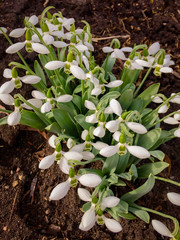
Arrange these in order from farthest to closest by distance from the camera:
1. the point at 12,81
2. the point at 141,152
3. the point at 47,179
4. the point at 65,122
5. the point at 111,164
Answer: the point at 47,179 → the point at 65,122 → the point at 111,164 → the point at 12,81 → the point at 141,152

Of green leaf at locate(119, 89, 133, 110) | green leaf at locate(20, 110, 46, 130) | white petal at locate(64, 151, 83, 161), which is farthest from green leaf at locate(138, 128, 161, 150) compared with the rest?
green leaf at locate(20, 110, 46, 130)

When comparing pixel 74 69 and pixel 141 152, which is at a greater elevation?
pixel 74 69

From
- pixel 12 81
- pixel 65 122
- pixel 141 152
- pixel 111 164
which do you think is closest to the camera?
pixel 141 152

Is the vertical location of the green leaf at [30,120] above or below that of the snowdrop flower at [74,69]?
below

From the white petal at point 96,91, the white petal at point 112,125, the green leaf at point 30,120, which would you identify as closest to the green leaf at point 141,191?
the white petal at point 112,125

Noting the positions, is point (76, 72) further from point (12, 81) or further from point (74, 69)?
point (12, 81)

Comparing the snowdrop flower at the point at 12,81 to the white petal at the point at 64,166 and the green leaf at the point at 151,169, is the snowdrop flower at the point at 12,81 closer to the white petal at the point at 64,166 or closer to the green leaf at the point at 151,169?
the white petal at the point at 64,166

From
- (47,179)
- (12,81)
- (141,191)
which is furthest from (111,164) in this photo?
(12,81)
